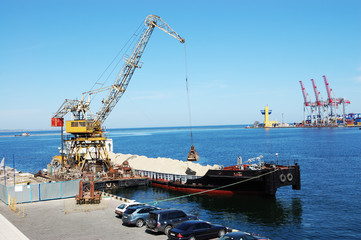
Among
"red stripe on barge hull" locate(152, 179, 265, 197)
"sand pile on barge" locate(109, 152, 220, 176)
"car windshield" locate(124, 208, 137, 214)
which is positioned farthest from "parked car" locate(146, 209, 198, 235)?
"sand pile on barge" locate(109, 152, 220, 176)

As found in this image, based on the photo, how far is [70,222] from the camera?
1072 inches

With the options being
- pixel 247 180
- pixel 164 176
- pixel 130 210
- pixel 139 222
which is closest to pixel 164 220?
pixel 139 222

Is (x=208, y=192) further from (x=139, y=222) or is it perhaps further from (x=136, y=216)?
(x=136, y=216)

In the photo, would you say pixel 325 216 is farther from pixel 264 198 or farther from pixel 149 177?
pixel 149 177

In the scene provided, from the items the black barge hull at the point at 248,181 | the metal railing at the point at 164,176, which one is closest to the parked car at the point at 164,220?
the black barge hull at the point at 248,181

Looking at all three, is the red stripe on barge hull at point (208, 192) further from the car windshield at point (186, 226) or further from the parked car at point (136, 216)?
the car windshield at point (186, 226)

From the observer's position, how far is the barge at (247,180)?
1634 inches

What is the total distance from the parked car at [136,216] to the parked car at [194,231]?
5.01 m

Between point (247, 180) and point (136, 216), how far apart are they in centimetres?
2120

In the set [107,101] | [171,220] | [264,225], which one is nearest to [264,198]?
[264,225]

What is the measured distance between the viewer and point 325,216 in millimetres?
34219

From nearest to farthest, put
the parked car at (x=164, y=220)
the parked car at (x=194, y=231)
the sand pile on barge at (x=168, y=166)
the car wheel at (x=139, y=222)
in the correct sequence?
the parked car at (x=194, y=231)
the parked car at (x=164, y=220)
the car wheel at (x=139, y=222)
the sand pile on barge at (x=168, y=166)

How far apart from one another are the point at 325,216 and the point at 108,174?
112 feet

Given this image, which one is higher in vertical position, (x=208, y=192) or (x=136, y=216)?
(x=136, y=216)
